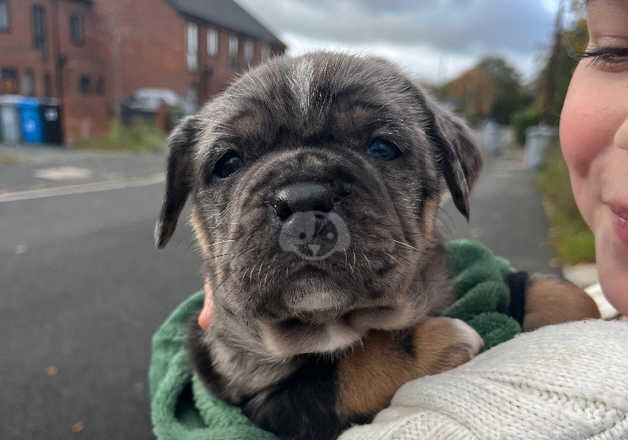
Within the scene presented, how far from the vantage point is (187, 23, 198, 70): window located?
39.7m

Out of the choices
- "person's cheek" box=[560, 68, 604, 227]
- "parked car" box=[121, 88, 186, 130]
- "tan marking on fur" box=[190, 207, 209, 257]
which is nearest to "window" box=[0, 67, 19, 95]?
"parked car" box=[121, 88, 186, 130]

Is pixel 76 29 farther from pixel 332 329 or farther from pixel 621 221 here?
pixel 621 221

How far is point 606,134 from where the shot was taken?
183 cm

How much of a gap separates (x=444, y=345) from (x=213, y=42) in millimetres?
43051

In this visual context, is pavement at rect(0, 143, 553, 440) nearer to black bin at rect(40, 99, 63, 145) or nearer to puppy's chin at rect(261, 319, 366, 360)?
puppy's chin at rect(261, 319, 366, 360)

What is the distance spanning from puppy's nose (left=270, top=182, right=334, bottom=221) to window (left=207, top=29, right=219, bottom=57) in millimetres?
42150

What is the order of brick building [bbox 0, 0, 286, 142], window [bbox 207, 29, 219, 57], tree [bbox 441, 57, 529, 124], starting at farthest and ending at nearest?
tree [bbox 441, 57, 529, 124], window [bbox 207, 29, 219, 57], brick building [bbox 0, 0, 286, 142]

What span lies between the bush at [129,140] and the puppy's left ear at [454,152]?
25.2 metres

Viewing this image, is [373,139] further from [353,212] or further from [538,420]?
[538,420]

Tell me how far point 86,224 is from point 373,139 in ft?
30.7

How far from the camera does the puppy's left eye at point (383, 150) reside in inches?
92.7

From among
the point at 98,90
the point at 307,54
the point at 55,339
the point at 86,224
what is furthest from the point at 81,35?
the point at 307,54

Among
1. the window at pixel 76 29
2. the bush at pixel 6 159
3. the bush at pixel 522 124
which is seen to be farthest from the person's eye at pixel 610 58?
the window at pixel 76 29

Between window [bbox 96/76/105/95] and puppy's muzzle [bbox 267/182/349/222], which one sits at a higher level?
window [bbox 96/76/105/95]
